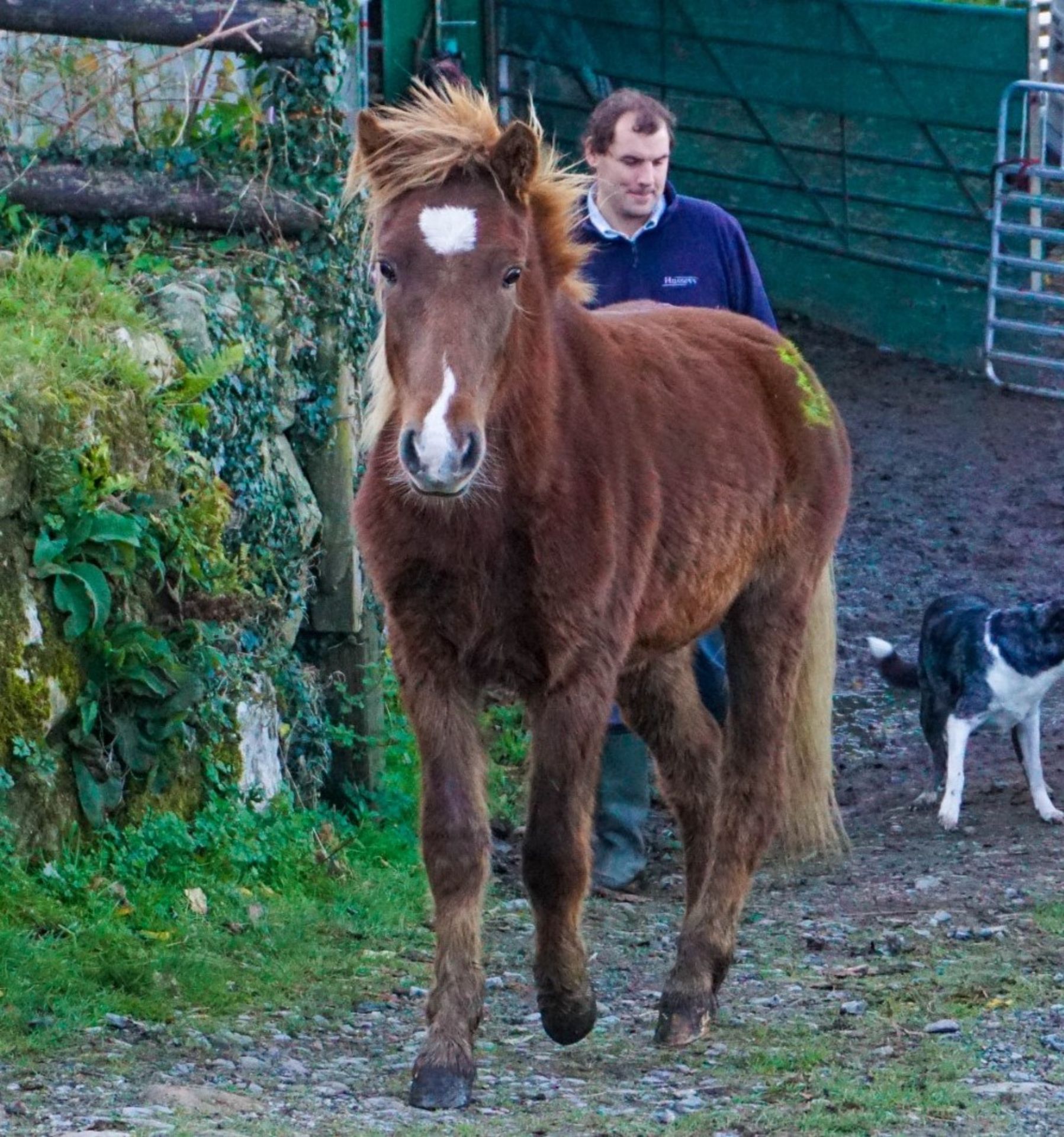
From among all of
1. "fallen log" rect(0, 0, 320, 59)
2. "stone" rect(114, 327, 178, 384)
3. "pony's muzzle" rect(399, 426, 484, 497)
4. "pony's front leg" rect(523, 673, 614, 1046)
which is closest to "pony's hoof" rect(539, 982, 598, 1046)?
"pony's front leg" rect(523, 673, 614, 1046)

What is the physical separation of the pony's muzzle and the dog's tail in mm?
4638

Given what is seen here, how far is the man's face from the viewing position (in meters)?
6.11

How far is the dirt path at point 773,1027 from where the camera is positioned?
3922 mm

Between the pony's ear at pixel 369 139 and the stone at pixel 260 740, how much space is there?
82.0 inches

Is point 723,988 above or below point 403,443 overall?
below

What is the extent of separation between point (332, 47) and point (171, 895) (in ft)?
10.3

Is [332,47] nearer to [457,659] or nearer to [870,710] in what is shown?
[457,659]

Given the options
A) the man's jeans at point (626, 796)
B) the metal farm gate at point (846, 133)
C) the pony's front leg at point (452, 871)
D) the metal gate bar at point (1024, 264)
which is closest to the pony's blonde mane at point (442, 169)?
the pony's front leg at point (452, 871)

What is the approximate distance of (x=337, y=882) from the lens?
591 centimetres

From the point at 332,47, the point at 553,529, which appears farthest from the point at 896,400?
the point at 553,529

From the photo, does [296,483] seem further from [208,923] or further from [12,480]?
[208,923]

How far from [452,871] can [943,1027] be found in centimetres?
143

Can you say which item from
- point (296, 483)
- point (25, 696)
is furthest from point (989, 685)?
point (25, 696)

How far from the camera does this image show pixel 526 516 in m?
4.23
